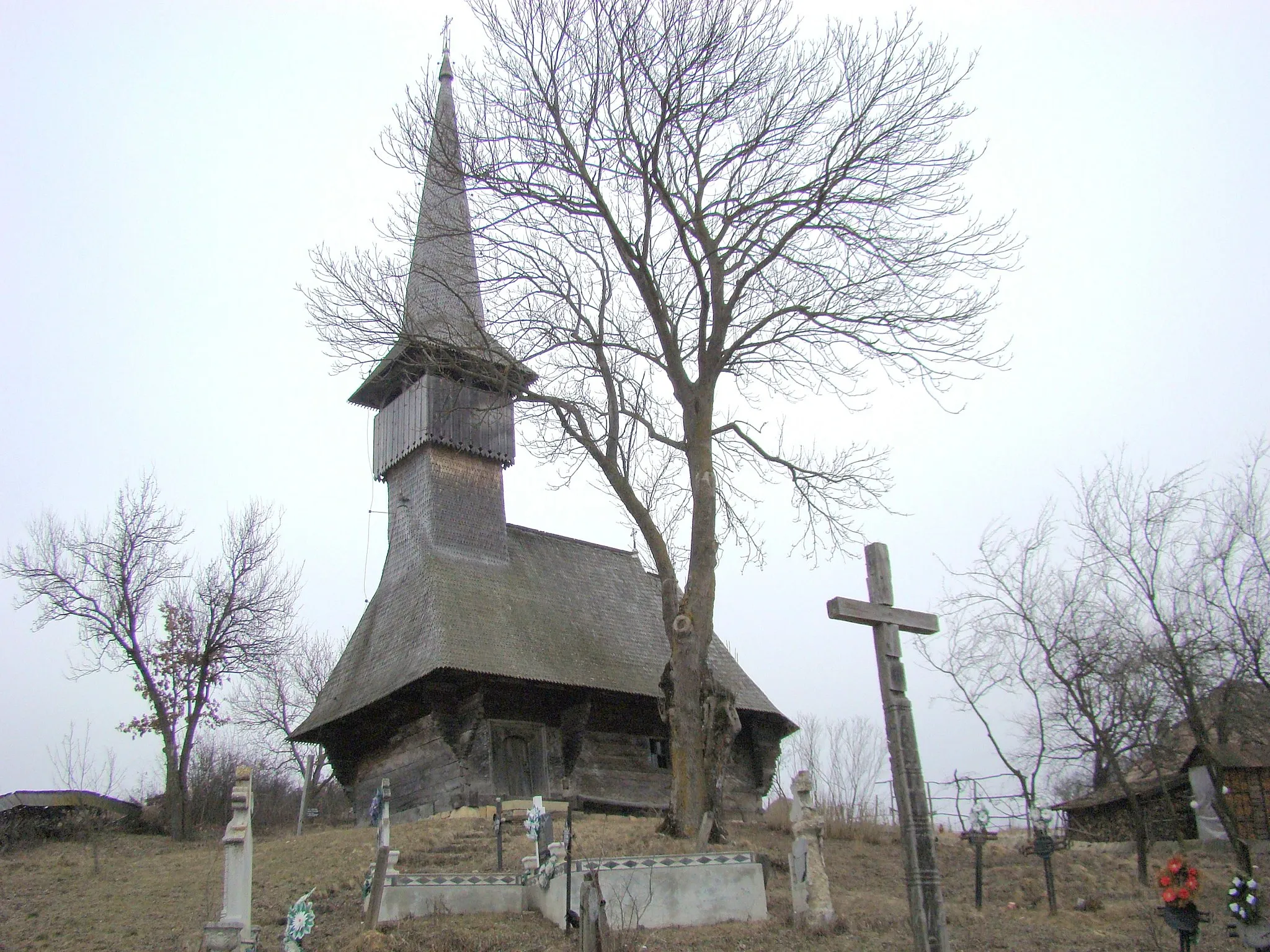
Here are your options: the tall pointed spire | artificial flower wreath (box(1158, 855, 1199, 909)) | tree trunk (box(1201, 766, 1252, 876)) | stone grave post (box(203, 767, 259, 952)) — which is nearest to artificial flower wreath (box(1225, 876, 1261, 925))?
artificial flower wreath (box(1158, 855, 1199, 909))

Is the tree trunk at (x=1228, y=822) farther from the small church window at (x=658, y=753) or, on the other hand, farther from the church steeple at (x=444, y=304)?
the church steeple at (x=444, y=304)

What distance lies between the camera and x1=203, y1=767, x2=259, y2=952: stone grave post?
8.73 metres

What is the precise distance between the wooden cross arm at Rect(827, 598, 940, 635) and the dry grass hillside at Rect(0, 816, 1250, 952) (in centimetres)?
294

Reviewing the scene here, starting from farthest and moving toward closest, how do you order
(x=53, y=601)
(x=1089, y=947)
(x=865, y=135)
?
(x=53, y=601) < (x=865, y=135) < (x=1089, y=947)

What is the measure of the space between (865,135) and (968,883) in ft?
33.9

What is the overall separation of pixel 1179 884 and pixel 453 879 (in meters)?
6.55

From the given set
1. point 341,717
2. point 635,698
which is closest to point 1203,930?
point 635,698

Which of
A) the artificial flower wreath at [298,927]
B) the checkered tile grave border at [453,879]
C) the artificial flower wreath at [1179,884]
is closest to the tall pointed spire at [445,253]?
the checkered tile grave border at [453,879]

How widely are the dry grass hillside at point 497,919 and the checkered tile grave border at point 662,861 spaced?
23.6 inches

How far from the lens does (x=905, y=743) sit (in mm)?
7559

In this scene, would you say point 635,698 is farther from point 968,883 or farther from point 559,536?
point 968,883

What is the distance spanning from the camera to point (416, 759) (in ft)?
59.9

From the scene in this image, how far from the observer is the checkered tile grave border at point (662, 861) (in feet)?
32.4

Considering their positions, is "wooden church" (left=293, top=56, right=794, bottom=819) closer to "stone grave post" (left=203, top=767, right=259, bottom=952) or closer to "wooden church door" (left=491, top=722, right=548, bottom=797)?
"wooden church door" (left=491, top=722, right=548, bottom=797)
